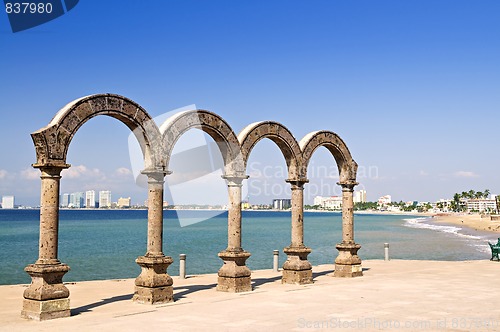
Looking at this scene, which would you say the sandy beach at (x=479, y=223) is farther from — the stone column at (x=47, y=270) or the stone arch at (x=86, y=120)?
the stone column at (x=47, y=270)

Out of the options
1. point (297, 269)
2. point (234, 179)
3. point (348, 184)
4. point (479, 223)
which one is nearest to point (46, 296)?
point (234, 179)

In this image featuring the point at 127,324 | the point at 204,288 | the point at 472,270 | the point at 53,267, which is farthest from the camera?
the point at 472,270

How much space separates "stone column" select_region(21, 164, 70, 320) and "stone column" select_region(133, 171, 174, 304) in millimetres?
→ 2054

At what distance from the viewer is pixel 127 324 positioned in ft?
33.4

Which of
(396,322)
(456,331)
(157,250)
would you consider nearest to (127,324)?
(157,250)

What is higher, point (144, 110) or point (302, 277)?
point (144, 110)

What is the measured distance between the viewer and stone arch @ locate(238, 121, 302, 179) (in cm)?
1600

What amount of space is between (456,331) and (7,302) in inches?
418

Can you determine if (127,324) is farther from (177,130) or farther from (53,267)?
(177,130)

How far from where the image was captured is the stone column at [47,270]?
431 inches

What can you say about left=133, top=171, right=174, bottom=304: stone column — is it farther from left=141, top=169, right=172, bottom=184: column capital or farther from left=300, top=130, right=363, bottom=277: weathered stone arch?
left=300, top=130, right=363, bottom=277: weathered stone arch

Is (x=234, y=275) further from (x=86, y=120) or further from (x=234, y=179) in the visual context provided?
(x=86, y=120)

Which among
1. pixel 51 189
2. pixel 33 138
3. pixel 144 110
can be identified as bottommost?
pixel 51 189

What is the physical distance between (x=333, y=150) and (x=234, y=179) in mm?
5493
